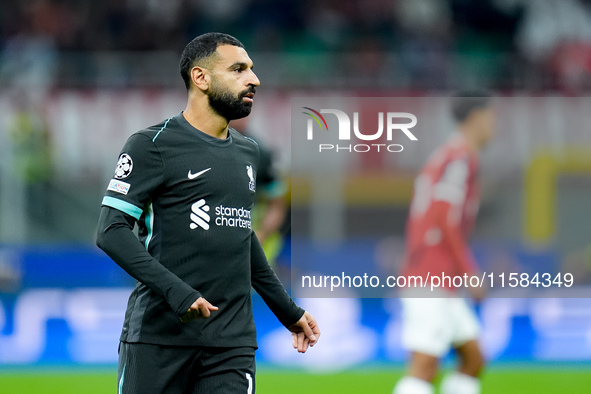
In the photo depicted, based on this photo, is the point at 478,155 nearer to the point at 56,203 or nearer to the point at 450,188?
the point at 450,188

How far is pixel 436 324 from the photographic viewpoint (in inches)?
218

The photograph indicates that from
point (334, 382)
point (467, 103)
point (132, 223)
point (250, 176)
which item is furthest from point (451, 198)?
point (132, 223)

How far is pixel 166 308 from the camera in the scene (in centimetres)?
315

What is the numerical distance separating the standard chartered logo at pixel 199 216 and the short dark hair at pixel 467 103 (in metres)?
3.00

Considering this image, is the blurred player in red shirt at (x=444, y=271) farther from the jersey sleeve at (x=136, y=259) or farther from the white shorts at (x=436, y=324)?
the jersey sleeve at (x=136, y=259)

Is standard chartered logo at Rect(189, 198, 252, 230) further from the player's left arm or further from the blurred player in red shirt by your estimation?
the blurred player in red shirt

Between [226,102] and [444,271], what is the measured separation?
8.70 feet

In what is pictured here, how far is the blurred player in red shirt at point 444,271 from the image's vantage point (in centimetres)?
554

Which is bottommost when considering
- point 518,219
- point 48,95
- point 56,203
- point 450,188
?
point 450,188

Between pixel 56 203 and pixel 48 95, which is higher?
pixel 48 95

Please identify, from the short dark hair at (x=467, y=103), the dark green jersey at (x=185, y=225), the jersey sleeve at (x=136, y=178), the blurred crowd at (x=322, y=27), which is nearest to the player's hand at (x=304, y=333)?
the dark green jersey at (x=185, y=225)

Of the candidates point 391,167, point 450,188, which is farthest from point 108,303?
point 450,188

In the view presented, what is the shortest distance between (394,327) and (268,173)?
1609mm

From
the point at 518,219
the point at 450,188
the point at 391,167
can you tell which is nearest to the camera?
the point at 450,188
